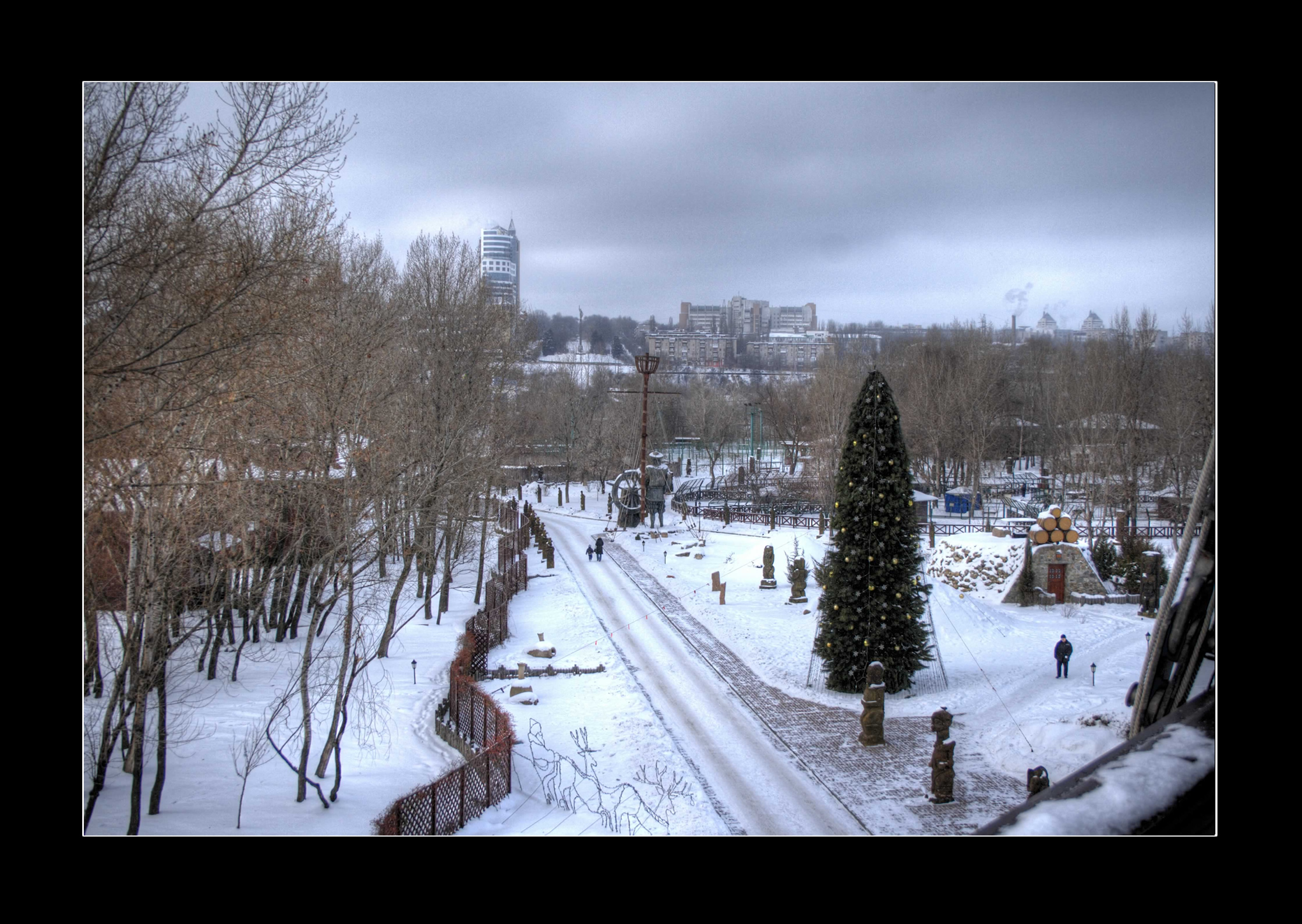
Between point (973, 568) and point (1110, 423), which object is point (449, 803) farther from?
point (1110, 423)

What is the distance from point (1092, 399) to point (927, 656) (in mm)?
18152

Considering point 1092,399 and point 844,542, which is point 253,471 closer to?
point 844,542

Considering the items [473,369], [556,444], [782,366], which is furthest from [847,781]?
[782,366]

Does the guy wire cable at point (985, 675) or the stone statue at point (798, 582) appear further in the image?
the stone statue at point (798, 582)

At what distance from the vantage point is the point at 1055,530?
15781 millimetres

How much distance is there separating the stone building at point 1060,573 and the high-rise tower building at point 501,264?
13835mm

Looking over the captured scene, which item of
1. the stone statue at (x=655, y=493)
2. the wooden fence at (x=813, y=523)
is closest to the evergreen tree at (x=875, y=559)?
the wooden fence at (x=813, y=523)

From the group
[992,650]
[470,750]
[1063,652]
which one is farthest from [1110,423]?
[470,750]

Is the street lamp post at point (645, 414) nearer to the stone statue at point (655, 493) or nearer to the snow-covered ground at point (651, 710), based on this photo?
the stone statue at point (655, 493)

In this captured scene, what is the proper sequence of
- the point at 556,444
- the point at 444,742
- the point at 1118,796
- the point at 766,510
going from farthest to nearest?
the point at 556,444
the point at 766,510
the point at 444,742
the point at 1118,796

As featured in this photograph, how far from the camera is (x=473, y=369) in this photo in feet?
55.8

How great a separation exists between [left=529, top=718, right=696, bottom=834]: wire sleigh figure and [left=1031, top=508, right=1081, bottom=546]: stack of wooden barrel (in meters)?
11.1

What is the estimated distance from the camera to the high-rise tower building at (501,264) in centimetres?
1934

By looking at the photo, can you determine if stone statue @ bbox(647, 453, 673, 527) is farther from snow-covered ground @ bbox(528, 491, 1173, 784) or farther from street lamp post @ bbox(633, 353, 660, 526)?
snow-covered ground @ bbox(528, 491, 1173, 784)
